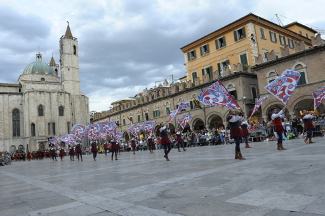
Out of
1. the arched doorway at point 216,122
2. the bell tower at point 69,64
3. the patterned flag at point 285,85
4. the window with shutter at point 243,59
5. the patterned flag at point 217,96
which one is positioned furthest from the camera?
the bell tower at point 69,64

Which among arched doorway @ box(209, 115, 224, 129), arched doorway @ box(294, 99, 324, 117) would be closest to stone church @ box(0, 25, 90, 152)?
arched doorway @ box(209, 115, 224, 129)

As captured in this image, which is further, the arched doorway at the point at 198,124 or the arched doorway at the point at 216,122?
the arched doorway at the point at 198,124

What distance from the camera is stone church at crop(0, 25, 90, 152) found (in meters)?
60.0

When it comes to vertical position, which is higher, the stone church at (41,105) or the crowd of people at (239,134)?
the stone church at (41,105)

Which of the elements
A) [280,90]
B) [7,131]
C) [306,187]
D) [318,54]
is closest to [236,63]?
[318,54]

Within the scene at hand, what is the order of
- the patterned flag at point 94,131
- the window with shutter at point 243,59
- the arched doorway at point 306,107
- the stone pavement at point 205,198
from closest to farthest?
the stone pavement at point 205,198 → the arched doorway at point 306,107 → the patterned flag at point 94,131 → the window with shutter at point 243,59

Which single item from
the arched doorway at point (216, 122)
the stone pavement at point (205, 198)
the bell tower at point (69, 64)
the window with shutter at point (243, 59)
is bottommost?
the stone pavement at point (205, 198)

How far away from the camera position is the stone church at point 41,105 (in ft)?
197

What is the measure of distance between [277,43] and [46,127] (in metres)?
52.7

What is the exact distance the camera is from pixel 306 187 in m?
4.39

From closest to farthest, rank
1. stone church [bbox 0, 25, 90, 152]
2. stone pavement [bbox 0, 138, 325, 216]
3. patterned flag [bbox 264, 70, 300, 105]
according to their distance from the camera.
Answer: stone pavement [bbox 0, 138, 325, 216] < patterned flag [bbox 264, 70, 300, 105] < stone church [bbox 0, 25, 90, 152]

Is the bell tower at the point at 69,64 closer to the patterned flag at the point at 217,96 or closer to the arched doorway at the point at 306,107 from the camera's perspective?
the arched doorway at the point at 306,107

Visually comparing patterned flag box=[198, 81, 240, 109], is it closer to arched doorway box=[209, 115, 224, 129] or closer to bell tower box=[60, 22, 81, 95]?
arched doorway box=[209, 115, 224, 129]

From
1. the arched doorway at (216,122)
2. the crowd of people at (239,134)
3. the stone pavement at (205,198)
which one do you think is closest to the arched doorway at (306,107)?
the crowd of people at (239,134)
